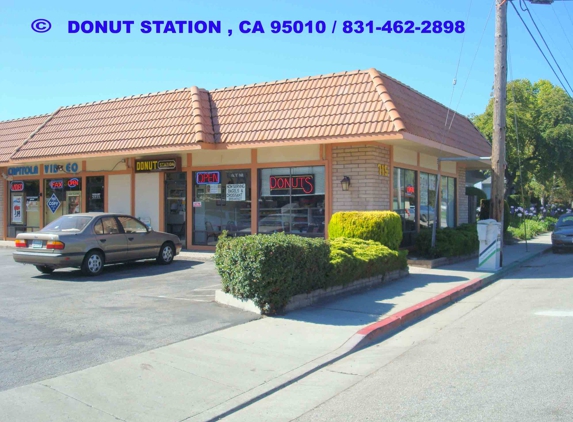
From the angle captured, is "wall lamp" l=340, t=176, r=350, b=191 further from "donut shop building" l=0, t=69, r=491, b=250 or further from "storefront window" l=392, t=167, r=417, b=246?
"storefront window" l=392, t=167, r=417, b=246

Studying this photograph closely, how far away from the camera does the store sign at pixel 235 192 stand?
1753 cm

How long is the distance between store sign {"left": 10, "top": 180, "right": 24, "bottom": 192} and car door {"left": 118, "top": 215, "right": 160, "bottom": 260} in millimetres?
10496

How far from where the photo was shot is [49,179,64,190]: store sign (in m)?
21.3

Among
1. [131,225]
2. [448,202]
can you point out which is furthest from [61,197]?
[448,202]

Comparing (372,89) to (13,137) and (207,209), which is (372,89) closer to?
(207,209)

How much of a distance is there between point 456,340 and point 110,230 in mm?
9069

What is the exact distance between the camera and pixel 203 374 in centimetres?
621

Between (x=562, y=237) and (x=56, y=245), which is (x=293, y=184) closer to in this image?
(x=56, y=245)

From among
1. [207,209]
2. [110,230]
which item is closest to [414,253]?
[207,209]

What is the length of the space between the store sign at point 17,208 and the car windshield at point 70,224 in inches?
410

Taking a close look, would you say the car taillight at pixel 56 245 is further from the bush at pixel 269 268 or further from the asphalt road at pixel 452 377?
the asphalt road at pixel 452 377

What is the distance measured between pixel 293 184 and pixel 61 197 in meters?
10.0

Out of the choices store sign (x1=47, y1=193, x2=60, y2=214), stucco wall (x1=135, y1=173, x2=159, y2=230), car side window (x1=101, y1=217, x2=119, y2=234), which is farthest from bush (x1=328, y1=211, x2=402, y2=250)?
store sign (x1=47, y1=193, x2=60, y2=214)

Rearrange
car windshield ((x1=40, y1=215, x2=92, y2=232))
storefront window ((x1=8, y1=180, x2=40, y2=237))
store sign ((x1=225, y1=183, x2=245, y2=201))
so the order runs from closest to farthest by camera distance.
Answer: car windshield ((x1=40, y1=215, x2=92, y2=232))
store sign ((x1=225, y1=183, x2=245, y2=201))
storefront window ((x1=8, y1=180, x2=40, y2=237))
